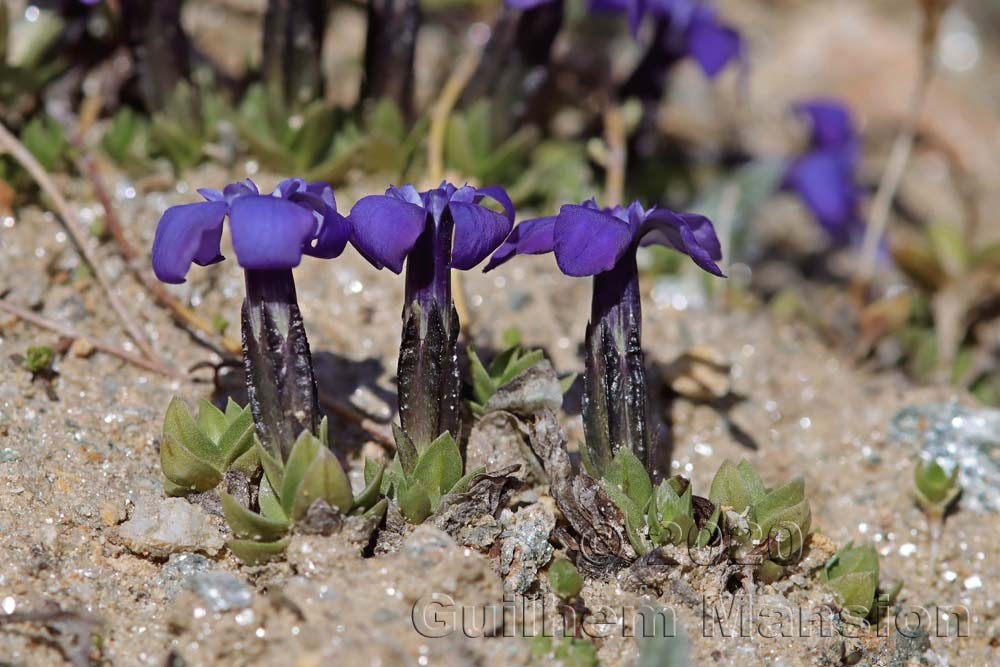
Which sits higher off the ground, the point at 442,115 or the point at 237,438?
the point at 442,115

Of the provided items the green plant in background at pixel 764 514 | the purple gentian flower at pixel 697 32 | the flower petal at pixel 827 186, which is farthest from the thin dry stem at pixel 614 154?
the green plant in background at pixel 764 514

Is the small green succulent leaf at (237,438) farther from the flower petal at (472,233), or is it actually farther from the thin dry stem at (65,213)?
the thin dry stem at (65,213)

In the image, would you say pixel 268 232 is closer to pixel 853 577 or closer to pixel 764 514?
pixel 764 514

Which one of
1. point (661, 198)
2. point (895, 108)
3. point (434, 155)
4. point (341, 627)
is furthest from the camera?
point (895, 108)

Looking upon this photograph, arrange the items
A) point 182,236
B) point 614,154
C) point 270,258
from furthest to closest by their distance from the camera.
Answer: point 614,154 < point 182,236 < point 270,258

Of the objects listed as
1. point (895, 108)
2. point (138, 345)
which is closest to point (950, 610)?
point (138, 345)

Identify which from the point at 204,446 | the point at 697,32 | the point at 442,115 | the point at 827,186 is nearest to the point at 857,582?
the point at 204,446

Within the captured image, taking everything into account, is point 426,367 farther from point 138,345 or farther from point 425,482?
point 138,345
